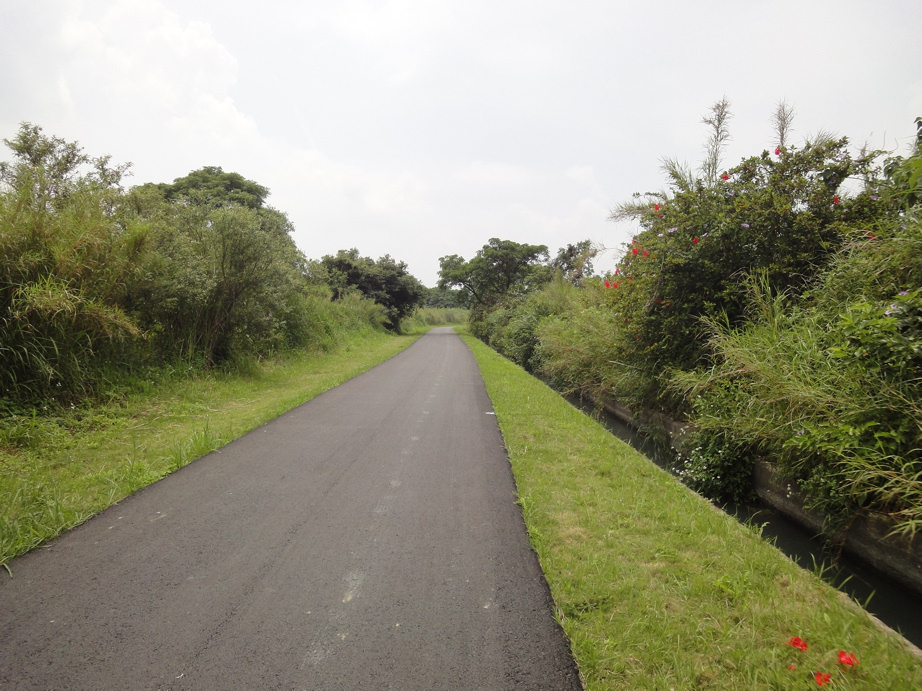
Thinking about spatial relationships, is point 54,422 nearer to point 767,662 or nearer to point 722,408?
point 767,662

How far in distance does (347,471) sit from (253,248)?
6950 millimetres

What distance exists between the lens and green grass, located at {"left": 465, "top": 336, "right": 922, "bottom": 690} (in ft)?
6.43

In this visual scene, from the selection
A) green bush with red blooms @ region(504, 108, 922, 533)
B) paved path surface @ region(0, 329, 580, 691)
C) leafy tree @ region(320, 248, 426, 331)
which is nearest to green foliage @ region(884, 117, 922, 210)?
green bush with red blooms @ region(504, 108, 922, 533)

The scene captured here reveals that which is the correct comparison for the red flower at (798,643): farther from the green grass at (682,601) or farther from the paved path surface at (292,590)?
the paved path surface at (292,590)

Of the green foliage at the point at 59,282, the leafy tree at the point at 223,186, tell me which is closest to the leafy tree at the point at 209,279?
the green foliage at the point at 59,282

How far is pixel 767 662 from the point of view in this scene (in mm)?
2004

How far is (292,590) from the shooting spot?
251 centimetres

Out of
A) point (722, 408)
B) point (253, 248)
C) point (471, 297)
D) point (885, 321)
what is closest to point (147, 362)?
point (253, 248)

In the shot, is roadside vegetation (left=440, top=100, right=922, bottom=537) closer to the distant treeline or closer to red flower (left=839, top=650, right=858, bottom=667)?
red flower (left=839, top=650, right=858, bottom=667)

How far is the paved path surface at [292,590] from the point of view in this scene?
194 centimetres

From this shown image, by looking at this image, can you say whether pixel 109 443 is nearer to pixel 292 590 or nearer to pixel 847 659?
pixel 292 590

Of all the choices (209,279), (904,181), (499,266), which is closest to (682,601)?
(904,181)

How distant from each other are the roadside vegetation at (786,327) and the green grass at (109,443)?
5.57 meters

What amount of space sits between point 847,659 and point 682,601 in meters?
0.70
